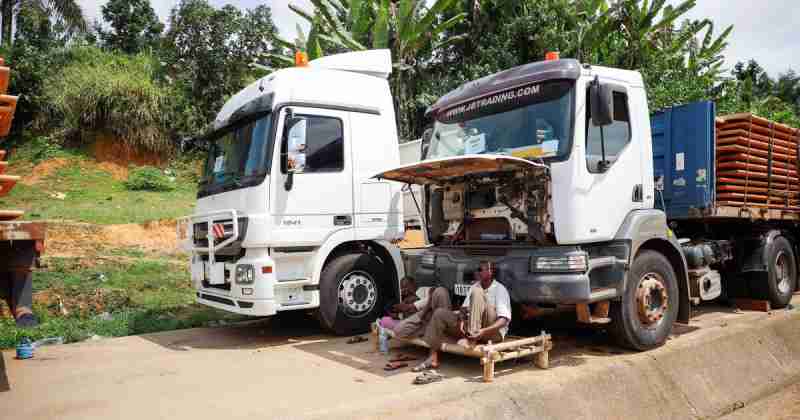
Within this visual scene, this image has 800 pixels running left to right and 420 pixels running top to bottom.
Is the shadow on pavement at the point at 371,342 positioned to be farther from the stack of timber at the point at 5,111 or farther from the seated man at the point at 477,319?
the stack of timber at the point at 5,111

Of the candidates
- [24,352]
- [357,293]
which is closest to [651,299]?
[357,293]

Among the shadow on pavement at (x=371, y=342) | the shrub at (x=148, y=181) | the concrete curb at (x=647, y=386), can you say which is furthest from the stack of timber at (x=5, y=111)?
the shrub at (x=148, y=181)

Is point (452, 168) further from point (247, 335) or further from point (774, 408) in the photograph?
point (774, 408)

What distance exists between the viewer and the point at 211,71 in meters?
21.8

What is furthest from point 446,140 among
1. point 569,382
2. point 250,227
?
point 569,382

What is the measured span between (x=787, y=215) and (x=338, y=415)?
7.32m

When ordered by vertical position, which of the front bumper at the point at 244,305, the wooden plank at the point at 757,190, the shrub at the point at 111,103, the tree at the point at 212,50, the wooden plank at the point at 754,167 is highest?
the tree at the point at 212,50

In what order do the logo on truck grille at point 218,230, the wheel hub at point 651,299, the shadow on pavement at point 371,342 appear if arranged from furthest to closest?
the logo on truck grille at point 218,230 < the wheel hub at point 651,299 < the shadow on pavement at point 371,342

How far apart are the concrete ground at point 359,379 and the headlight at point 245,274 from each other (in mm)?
783

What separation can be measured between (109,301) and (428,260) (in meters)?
5.43

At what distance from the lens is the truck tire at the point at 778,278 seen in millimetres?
7828

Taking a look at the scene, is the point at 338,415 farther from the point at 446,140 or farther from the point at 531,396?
the point at 446,140

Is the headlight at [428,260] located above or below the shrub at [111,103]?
below

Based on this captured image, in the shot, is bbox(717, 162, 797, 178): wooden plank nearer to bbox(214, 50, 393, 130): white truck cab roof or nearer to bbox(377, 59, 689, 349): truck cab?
bbox(377, 59, 689, 349): truck cab
